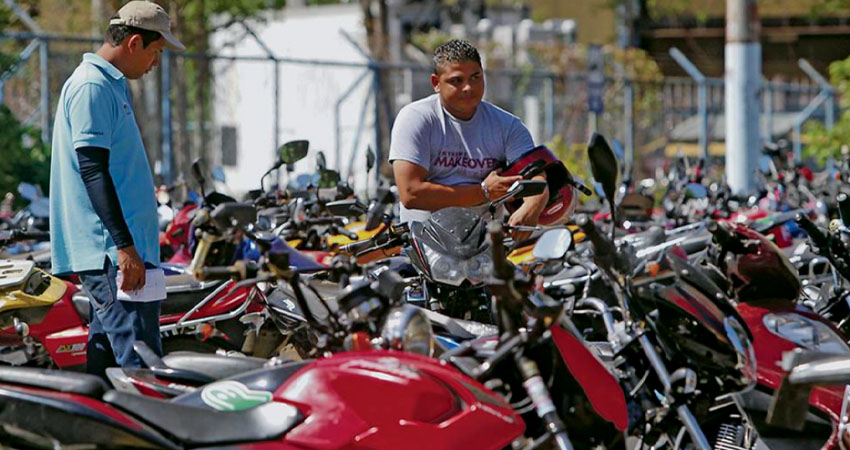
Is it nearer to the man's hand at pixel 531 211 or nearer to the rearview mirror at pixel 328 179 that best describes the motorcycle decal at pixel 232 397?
the man's hand at pixel 531 211

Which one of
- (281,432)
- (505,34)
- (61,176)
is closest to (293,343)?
(61,176)

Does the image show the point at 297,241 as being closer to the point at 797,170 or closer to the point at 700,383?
the point at 700,383

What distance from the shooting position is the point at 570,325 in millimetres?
4195

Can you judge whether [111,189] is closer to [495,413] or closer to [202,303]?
[202,303]

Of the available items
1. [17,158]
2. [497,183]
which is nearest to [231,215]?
[497,183]

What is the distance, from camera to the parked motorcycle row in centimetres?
344

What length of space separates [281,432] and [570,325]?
1157 mm

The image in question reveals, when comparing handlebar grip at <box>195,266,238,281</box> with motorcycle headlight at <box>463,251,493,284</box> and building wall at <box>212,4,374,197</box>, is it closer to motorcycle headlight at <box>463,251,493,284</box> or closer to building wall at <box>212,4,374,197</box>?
motorcycle headlight at <box>463,251,493,284</box>

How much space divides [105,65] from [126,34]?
0.48ft

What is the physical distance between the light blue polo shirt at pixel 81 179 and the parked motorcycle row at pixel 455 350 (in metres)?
0.51

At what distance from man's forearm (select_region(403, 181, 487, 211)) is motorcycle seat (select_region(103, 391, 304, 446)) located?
2431 millimetres

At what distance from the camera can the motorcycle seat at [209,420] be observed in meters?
3.37

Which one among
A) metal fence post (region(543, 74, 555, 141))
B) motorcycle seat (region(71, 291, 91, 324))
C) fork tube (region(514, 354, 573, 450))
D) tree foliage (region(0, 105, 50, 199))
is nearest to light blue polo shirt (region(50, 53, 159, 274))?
motorcycle seat (region(71, 291, 91, 324))

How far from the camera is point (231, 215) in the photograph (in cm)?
382
